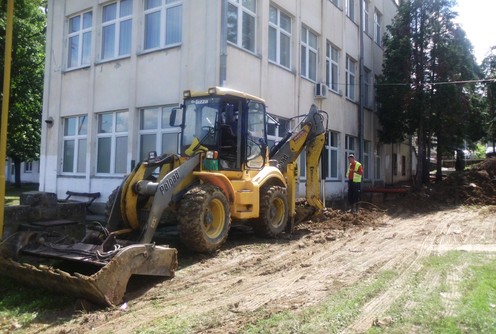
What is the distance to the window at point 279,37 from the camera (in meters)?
14.7

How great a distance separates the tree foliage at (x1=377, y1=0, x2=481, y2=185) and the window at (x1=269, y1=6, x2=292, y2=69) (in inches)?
301

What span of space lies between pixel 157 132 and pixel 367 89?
14.4 meters

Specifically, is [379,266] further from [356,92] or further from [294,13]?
[356,92]

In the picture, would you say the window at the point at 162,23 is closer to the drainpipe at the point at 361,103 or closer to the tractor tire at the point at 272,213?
the tractor tire at the point at 272,213

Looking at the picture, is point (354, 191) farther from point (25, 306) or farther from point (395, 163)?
point (395, 163)

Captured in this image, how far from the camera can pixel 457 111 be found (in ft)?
65.8

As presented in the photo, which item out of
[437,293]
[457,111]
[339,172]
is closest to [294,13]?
[339,172]

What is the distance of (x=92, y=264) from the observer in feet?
18.3

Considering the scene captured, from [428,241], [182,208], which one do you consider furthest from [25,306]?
[428,241]

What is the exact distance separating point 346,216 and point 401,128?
12069 mm

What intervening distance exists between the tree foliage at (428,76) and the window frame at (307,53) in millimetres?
5440

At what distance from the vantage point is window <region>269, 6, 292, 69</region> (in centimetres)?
1473

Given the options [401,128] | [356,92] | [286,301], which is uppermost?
[356,92]

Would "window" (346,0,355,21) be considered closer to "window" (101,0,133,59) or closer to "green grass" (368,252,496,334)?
"window" (101,0,133,59)
